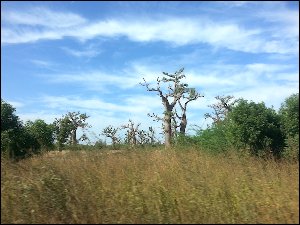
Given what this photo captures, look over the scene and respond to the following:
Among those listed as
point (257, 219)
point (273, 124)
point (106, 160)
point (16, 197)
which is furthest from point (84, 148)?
point (273, 124)

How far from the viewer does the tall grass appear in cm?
505

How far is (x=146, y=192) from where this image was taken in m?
5.61

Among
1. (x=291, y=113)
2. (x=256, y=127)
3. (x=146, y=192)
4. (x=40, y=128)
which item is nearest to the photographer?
(x=146, y=192)

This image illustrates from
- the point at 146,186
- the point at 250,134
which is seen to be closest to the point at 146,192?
the point at 146,186

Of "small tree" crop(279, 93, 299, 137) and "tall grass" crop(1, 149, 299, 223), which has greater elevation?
"small tree" crop(279, 93, 299, 137)

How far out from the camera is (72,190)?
556 centimetres

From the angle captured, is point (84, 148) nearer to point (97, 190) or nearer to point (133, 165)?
point (133, 165)

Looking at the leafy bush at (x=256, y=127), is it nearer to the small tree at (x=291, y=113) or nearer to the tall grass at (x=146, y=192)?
the small tree at (x=291, y=113)

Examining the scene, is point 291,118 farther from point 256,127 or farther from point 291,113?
point 256,127

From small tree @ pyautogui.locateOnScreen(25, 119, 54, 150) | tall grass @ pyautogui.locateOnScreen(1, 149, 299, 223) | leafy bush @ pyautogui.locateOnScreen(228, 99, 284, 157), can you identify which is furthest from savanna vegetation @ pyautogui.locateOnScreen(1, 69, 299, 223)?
small tree @ pyautogui.locateOnScreen(25, 119, 54, 150)

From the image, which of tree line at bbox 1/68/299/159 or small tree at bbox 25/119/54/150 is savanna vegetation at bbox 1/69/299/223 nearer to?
tree line at bbox 1/68/299/159

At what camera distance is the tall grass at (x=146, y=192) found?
5055 mm

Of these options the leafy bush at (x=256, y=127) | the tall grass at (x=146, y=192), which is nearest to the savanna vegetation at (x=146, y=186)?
the tall grass at (x=146, y=192)

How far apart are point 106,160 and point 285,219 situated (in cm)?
319
